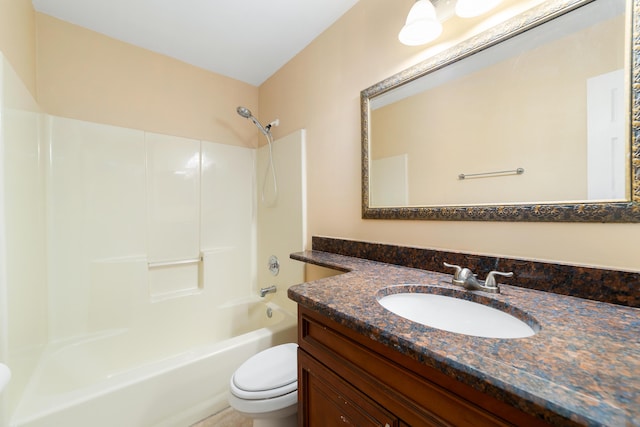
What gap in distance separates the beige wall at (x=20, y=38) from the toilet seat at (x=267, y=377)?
5.71 ft

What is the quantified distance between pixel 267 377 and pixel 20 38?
207 centimetres

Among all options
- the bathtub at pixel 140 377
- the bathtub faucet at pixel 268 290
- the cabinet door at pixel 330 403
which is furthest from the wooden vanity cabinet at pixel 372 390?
the bathtub faucet at pixel 268 290

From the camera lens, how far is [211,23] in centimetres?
158

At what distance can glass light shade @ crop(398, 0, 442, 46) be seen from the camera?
3.25 feet

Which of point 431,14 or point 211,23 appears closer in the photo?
point 431,14

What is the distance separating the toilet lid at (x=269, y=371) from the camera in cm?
105

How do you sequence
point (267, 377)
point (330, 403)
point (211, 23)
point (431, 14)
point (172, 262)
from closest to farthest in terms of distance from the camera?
point (330, 403) → point (431, 14) → point (267, 377) → point (211, 23) → point (172, 262)

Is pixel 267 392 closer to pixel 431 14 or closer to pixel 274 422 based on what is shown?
pixel 274 422

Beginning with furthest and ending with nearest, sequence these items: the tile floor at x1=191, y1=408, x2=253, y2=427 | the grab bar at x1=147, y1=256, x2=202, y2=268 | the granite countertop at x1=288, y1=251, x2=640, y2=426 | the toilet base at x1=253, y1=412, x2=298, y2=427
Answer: the grab bar at x1=147, y1=256, x2=202, y2=268 → the tile floor at x1=191, y1=408, x2=253, y2=427 → the toilet base at x1=253, y1=412, x2=298, y2=427 → the granite countertop at x1=288, y1=251, x2=640, y2=426

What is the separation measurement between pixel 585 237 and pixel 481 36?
2.64 ft

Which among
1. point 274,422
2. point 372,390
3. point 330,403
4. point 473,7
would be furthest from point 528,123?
point 274,422

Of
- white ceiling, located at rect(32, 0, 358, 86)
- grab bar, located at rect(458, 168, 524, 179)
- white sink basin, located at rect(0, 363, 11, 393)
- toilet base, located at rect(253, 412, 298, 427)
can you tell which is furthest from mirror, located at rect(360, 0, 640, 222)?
white sink basin, located at rect(0, 363, 11, 393)

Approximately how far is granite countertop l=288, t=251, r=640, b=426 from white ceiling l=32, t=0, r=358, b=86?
1647mm

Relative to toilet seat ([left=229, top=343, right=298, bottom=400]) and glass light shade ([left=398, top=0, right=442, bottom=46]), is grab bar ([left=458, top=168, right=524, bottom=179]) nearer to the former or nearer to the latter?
glass light shade ([left=398, top=0, right=442, bottom=46])
